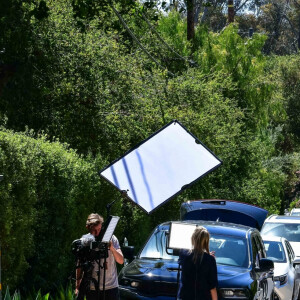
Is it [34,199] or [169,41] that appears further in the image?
[169,41]

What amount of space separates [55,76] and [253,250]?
7647 mm

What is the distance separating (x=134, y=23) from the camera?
2770 cm

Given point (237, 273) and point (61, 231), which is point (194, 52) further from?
point (237, 273)

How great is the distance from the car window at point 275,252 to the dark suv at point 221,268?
2.70 m

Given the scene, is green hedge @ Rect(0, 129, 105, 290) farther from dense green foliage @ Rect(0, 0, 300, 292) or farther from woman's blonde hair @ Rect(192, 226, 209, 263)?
woman's blonde hair @ Rect(192, 226, 209, 263)

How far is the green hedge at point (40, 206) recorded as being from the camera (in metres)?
11.6

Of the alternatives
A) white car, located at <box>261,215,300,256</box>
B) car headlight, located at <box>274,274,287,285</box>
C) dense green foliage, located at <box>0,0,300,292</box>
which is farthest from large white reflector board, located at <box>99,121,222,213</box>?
white car, located at <box>261,215,300,256</box>

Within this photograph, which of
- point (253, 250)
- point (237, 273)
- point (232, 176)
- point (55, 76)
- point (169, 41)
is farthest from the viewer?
point (169, 41)

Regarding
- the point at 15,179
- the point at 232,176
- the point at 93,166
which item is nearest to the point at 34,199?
the point at 15,179

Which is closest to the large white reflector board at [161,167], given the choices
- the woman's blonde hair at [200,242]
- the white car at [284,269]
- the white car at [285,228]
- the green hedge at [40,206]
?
the green hedge at [40,206]

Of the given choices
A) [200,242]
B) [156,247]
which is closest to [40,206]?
[156,247]

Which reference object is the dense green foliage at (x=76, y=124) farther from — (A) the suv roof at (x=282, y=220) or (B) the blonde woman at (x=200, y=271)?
(B) the blonde woman at (x=200, y=271)

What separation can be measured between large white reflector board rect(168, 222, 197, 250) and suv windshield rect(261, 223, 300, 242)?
10.6m

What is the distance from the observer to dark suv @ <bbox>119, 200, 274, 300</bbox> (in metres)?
10.2
